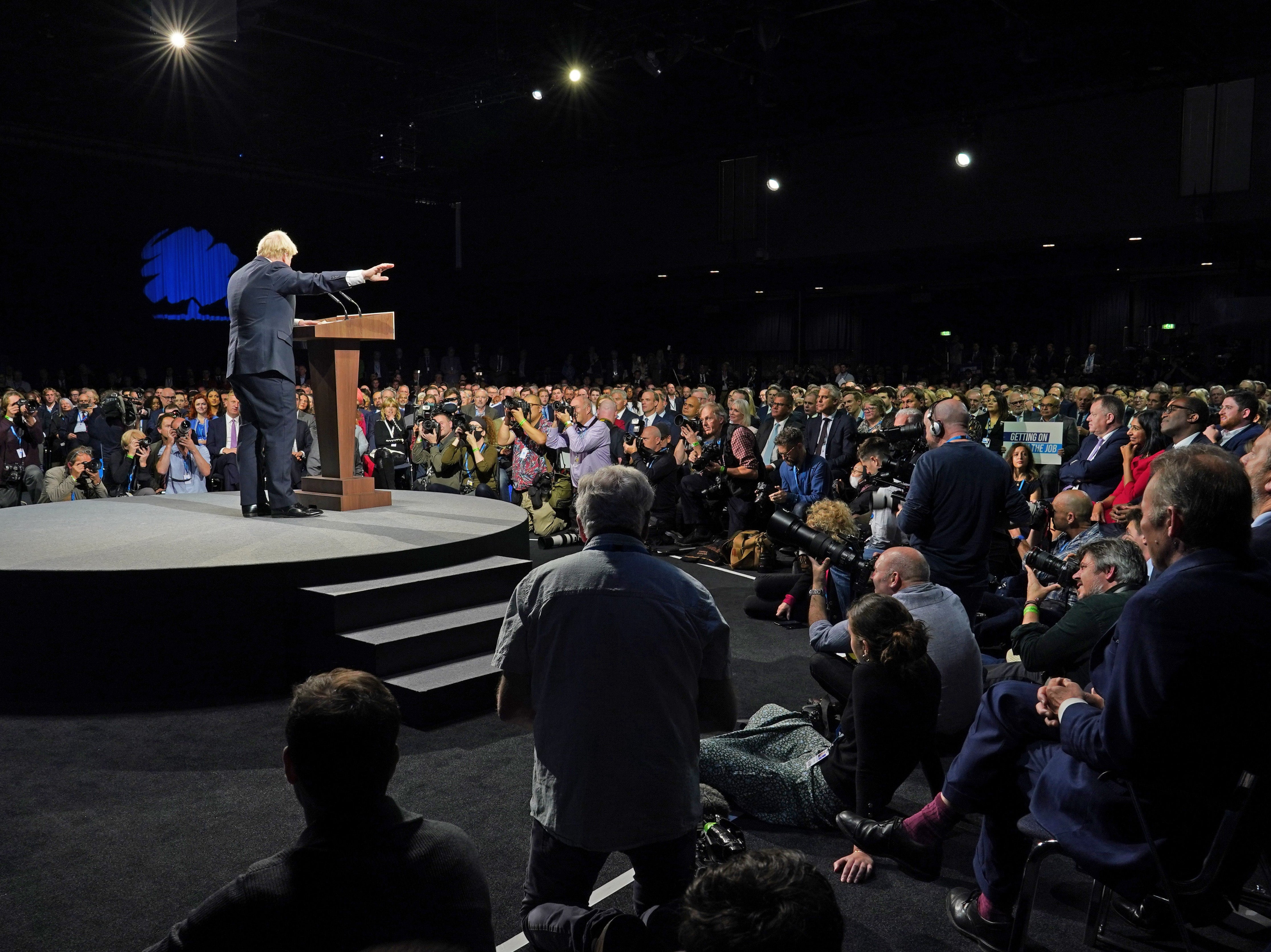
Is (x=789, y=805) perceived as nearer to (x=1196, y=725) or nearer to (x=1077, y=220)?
(x=1196, y=725)

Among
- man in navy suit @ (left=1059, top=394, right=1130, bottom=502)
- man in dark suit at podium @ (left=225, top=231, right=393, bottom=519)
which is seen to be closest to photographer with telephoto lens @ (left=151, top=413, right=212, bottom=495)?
man in dark suit at podium @ (left=225, top=231, right=393, bottom=519)

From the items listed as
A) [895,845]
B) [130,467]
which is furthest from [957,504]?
[130,467]

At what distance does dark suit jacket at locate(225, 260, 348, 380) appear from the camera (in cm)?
505

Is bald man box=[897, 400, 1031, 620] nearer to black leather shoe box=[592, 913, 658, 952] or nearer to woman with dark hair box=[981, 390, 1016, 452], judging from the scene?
woman with dark hair box=[981, 390, 1016, 452]

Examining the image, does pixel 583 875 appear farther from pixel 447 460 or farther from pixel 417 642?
pixel 447 460

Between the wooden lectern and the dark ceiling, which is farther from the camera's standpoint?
the dark ceiling

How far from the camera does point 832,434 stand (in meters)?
7.41

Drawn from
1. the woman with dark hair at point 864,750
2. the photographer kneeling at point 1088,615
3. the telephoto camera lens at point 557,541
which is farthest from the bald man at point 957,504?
the telephoto camera lens at point 557,541

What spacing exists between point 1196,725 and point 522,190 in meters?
18.1

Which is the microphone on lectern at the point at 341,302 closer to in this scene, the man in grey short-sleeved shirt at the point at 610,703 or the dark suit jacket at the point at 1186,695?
the man in grey short-sleeved shirt at the point at 610,703

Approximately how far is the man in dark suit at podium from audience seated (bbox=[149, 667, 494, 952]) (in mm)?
3760

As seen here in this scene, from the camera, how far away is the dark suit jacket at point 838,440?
23.2 feet

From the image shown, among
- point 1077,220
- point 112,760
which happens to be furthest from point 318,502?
point 1077,220

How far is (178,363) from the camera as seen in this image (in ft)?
54.2
